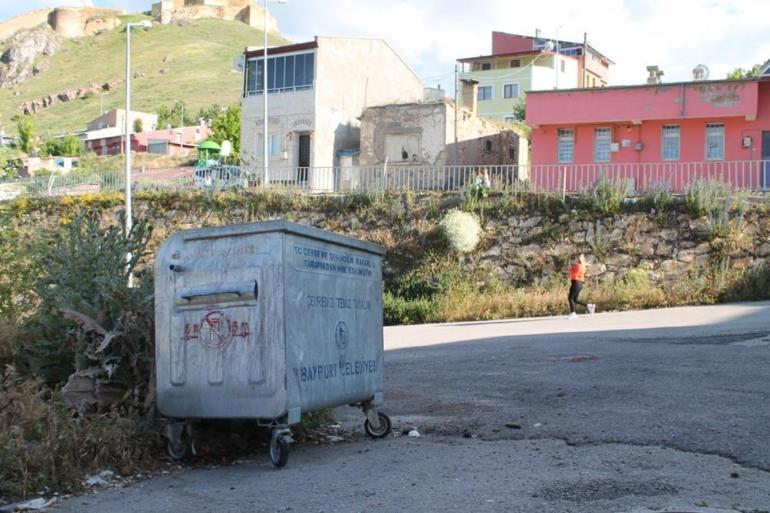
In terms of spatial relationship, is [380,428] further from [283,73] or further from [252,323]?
[283,73]

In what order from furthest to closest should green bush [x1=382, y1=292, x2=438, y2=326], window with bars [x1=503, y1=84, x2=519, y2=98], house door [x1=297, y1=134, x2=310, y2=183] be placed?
window with bars [x1=503, y1=84, x2=519, y2=98]
house door [x1=297, y1=134, x2=310, y2=183]
green bush [x1=382, y1=292, x2=438, y2=326]

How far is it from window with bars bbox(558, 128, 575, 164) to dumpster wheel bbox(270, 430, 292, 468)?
31.1 meters

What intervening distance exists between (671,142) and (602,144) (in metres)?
2.64

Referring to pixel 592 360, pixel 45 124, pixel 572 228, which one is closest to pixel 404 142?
pixel 572 228

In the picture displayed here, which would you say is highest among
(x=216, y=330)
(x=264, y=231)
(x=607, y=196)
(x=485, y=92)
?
(x=485, y=92)

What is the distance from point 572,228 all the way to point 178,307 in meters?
20.3

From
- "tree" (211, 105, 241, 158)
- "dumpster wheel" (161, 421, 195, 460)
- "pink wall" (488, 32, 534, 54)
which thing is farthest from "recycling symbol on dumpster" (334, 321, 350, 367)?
"pink wall" (488, 32, 534, 54)

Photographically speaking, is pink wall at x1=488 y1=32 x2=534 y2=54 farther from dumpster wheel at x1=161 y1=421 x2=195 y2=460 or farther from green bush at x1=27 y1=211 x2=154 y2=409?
dumpster wheel at x1=161 y1=421 x2=195 y2=460

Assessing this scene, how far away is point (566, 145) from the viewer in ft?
120

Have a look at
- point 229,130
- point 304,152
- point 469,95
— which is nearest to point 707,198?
point 469,95

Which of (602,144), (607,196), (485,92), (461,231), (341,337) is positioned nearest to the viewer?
(341,337)

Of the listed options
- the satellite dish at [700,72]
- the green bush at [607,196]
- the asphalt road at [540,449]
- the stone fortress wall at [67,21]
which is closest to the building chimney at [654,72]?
the satellite dish at [700,72]

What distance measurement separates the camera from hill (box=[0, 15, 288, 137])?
389ft

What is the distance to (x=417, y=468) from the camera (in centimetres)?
670
